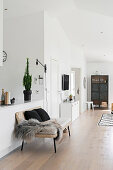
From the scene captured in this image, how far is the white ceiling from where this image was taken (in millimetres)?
5801

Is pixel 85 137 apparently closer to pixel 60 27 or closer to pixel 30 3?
pixel 30 3

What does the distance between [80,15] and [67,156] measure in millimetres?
3970

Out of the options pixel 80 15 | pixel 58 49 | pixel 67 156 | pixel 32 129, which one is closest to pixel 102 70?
pixel 58 49

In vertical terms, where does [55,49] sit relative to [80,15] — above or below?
below

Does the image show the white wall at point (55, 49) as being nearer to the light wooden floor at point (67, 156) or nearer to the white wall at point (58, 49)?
the white wall at point (58, 49)

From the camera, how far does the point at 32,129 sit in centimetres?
471

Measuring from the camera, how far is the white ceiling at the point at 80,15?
5.80 meters

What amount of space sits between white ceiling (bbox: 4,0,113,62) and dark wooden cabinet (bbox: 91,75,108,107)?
3.93 meters

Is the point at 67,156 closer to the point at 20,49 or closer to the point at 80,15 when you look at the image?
the point at 20,49

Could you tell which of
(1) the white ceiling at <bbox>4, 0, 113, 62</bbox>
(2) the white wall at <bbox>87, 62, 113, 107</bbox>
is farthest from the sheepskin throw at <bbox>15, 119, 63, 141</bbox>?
(2) the white wall at <bbox>87, 62, 113, 107</bbox>

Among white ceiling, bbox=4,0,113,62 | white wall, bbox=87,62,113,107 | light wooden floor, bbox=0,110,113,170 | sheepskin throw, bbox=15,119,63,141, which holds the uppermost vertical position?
white ceiling, bbox=4,0,113,62

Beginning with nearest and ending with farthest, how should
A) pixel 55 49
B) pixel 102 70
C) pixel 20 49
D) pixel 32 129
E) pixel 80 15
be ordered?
1. pixel 32 129
2. pixel 20 49
3. pixel 80 15
4. pixel 55 49
5. pixel 102 70

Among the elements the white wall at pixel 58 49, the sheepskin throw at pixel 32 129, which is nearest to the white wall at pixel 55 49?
the white wall at pixel 58 49

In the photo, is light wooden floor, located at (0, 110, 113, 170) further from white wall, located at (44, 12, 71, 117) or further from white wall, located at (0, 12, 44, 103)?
white wall, located at (44, 12, 71, 117)
